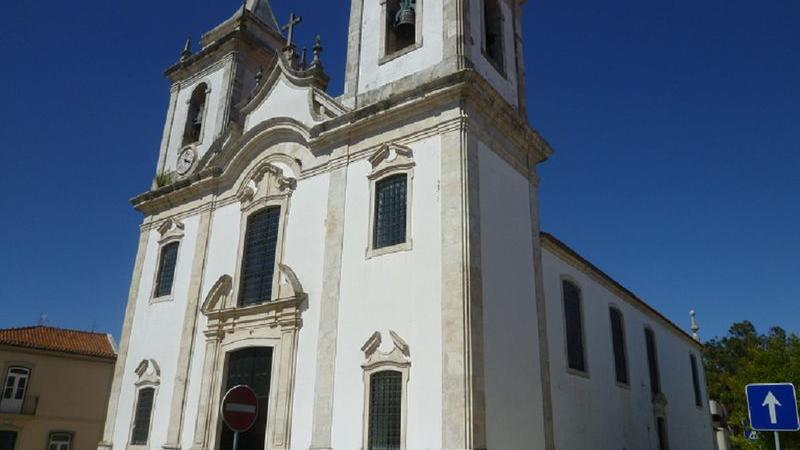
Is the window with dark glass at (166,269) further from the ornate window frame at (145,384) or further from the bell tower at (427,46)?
the bell tower at (427,46)

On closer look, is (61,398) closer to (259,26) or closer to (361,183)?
(259,26)

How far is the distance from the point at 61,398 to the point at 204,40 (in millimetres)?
13313

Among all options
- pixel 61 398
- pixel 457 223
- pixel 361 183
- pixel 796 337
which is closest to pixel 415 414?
pixel 457 223

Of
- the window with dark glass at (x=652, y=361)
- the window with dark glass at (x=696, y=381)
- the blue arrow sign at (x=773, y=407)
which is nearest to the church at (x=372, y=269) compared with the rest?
the window with dark glass at (x=652, y=361)

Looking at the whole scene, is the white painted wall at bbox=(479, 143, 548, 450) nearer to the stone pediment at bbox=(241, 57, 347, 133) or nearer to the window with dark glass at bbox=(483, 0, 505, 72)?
the window with dark glass at bbox=(483, 0, 505, 72)

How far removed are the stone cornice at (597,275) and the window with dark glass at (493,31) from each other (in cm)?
382

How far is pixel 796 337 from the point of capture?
9.92m

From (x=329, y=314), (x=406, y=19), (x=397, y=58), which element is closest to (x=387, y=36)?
(x=406, y=19)

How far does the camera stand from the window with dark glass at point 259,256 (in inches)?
487

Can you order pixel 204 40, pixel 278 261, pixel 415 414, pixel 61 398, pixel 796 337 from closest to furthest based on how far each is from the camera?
pixel 415 414 → pixel 796 337 → pixel 278 261 → pixel 204 40 → pixel 61 398

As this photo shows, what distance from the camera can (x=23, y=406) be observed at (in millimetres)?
20469

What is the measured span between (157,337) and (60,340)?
11356 mm

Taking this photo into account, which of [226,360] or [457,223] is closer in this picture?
[457,223]

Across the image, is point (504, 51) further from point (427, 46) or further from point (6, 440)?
point (6, 440)
